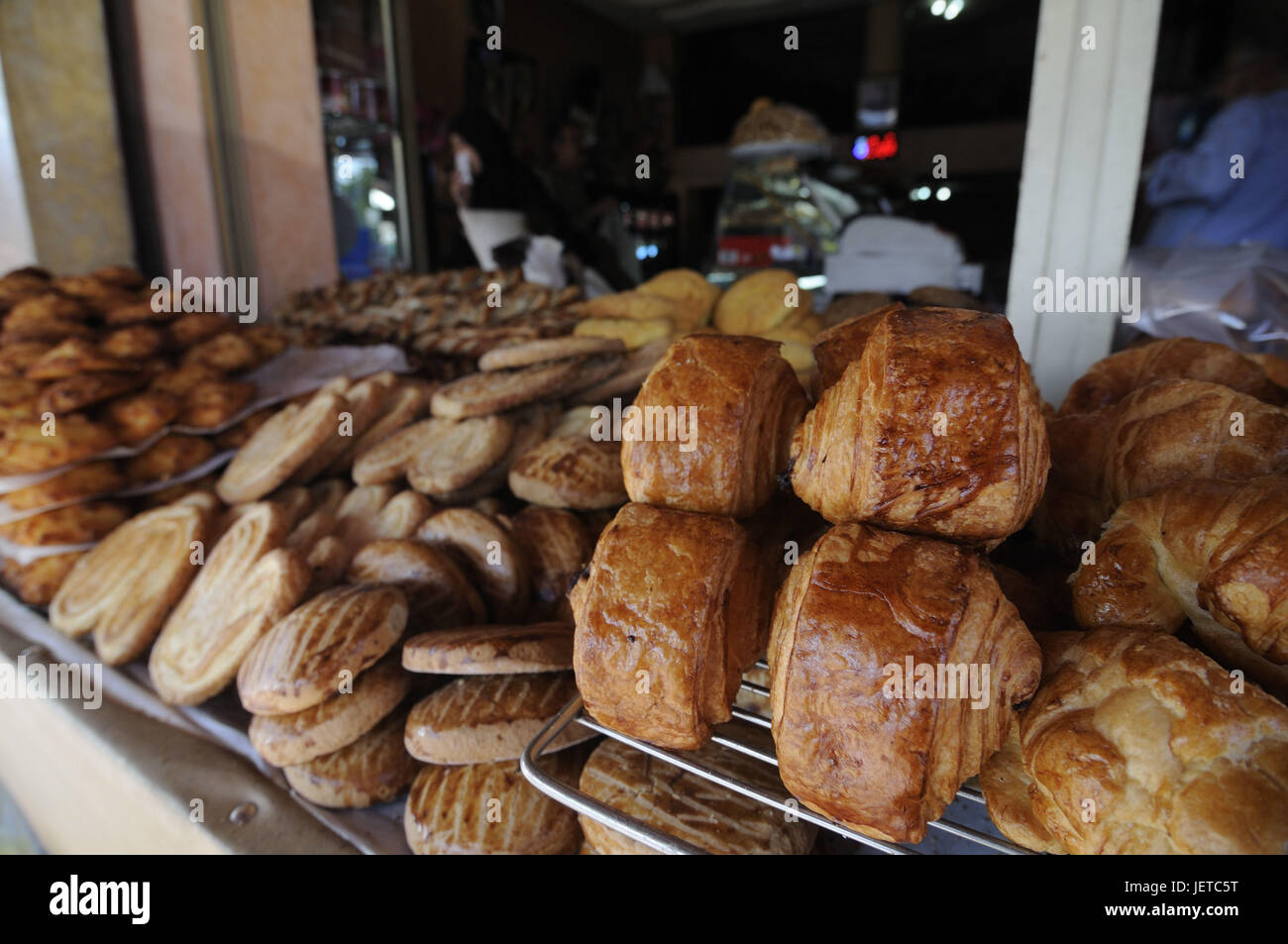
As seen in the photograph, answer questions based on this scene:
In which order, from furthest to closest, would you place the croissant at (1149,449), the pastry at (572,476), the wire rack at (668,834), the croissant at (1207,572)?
the pastry at (572,476), the croissant at (1149,449), the wire rack at (668,834), the croissant at (1207,572)

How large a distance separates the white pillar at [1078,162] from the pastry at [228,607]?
83.5 inches

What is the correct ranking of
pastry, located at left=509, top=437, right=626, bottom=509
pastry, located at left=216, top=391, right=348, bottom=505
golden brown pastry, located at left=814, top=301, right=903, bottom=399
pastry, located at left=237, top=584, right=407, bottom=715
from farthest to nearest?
pastry, located at left=216, top=391, right=348, bottom=505
pastry, located at left=509, top=437, right=626, bottom=509
pastry, located at left=237, top=584, right=407, bottom=715
golden brown pastry, located at left=814, top=301, right=903, bottom=399

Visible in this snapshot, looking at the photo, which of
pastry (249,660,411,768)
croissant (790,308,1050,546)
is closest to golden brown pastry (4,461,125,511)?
pastry (249,660,411,768)

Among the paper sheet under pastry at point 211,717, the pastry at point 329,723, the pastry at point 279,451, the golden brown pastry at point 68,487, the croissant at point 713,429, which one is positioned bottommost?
the paper sheet under pastry at point 211,717

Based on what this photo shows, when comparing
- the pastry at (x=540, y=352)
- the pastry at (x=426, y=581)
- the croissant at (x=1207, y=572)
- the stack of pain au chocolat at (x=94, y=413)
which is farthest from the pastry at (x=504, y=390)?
the croissant at (x=1207, y=572)

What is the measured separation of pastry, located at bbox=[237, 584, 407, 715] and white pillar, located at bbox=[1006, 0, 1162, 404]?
1.84 metres

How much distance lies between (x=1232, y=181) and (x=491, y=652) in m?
3.64

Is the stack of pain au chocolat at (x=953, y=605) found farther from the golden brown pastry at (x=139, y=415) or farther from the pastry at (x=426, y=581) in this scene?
the golden brown pastry at (x=139, y=415)

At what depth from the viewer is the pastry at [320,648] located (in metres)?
1.60

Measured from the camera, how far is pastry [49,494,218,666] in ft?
7.30

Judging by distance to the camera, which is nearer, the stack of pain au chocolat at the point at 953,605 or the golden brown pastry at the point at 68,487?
the stack of pain au chocolat at the point at 953,605

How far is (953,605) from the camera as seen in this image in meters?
0.86

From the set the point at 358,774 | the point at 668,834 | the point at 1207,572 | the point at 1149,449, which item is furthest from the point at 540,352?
the point at 1207,572

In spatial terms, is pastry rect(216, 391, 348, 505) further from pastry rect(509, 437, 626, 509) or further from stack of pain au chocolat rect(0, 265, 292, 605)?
pastry rect(509, 437, 626, 509)
